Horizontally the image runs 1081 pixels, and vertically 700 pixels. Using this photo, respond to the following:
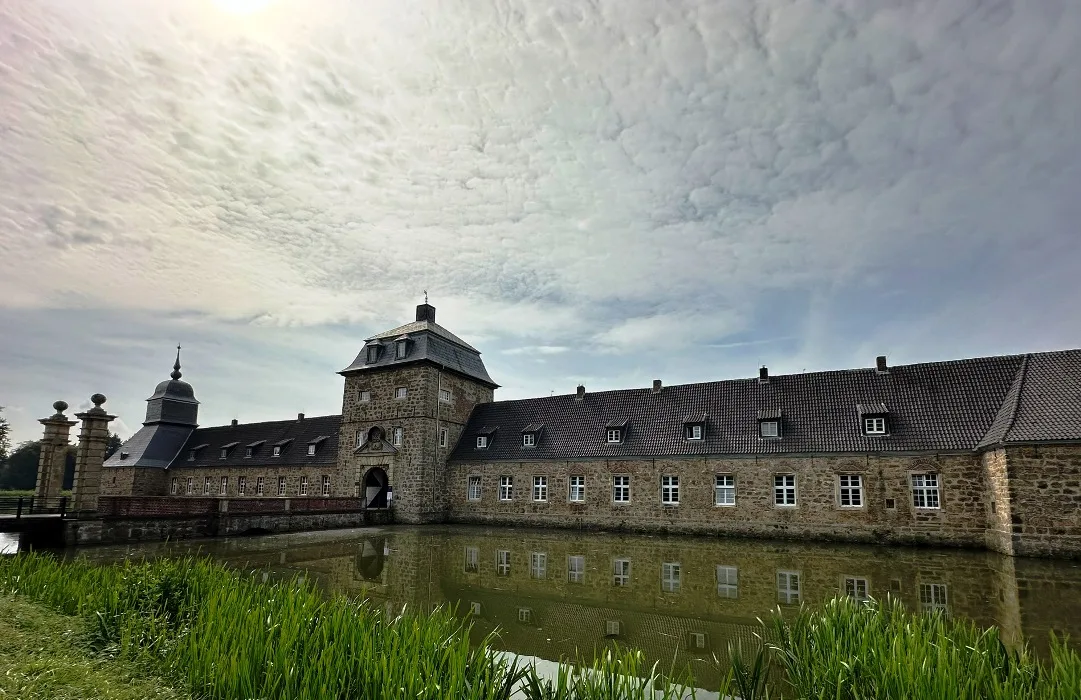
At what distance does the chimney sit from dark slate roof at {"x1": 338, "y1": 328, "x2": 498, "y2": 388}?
21.1 inches

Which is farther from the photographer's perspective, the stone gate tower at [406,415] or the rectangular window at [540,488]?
the stone gate tower at [406,415]

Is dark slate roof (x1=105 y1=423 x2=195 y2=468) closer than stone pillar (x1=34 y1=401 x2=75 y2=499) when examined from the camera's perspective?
No

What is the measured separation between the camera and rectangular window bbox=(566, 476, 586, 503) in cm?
2627

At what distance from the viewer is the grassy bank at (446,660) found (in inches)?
144

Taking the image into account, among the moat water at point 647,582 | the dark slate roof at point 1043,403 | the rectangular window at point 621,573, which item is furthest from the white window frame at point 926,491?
the rectangular window at point 621,573

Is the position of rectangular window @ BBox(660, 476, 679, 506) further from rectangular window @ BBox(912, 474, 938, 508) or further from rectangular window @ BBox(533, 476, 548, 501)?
rectangular window @ BBox(912, 474, 938, 508)

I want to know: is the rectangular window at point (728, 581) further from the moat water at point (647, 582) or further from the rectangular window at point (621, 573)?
the rectangular window at point (621, 573)

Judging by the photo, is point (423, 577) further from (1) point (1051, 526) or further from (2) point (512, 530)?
(1) point (1051, 526)

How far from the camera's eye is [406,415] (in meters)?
29.9

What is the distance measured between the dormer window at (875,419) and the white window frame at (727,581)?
10631 millimetres

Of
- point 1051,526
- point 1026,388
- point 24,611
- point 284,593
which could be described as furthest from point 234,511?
point 1026,388

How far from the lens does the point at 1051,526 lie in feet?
52.9

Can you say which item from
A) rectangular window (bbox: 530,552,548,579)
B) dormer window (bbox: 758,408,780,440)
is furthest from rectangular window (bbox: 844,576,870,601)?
dormer window (bbox: 758,408,780,440)

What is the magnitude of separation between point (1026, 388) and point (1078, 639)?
15049 mm
